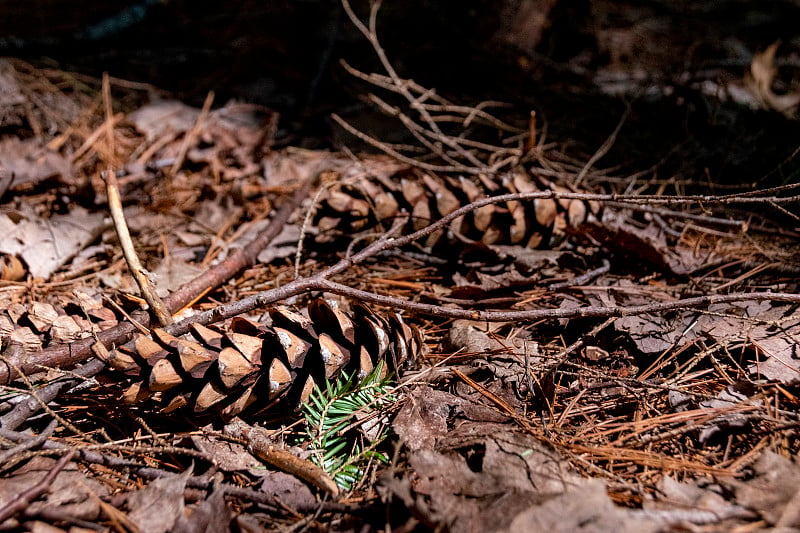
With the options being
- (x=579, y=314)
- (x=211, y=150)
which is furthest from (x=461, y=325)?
(x=211, y=150)

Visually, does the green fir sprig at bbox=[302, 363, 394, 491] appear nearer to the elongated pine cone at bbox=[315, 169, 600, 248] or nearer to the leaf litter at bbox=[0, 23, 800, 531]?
the leaf litter at bbox=[0, 23, 800, 531]

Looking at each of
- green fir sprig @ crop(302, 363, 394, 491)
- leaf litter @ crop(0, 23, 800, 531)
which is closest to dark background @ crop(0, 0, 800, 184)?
leaf litter @ crop(0, 23, 800, 531)

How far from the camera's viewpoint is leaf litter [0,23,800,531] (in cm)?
103

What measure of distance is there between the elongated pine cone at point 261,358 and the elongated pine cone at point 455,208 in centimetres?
57

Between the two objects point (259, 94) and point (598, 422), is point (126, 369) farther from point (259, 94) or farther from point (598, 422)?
point (259, 94)

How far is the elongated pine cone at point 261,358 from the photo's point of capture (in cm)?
116

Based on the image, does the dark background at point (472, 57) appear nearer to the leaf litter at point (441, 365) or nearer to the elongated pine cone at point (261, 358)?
the leaf litter at point (441, 365)

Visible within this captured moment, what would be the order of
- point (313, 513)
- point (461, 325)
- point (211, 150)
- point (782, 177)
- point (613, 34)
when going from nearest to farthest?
point (313, 513) → point (461, 325) → point (782, 177) → point (211, 150) → point (613, 34)

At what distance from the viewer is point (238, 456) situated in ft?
3.96

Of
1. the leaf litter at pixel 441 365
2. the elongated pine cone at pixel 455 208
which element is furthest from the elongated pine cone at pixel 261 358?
the elongated pine cone at pixel 455 208

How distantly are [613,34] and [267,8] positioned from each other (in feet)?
9.20

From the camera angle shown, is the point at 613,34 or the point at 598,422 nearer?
the point at 598,422

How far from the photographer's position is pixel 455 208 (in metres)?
1.95

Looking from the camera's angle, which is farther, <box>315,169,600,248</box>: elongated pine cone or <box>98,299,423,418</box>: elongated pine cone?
<box>315,169,600,248</box>: elongated pine cone
